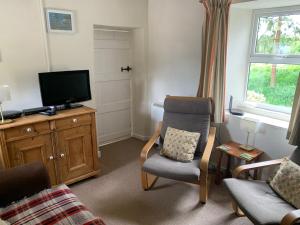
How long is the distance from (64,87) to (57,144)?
667 mm

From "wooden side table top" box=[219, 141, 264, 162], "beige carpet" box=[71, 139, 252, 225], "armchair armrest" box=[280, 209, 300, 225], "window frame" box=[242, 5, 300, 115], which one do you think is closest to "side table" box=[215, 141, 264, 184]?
"wooden side table top" box=[219, 141, 264, 162]

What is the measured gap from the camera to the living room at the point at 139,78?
239cm

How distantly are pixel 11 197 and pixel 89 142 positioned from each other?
1059 millimetres

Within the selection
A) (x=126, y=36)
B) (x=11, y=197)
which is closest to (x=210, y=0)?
(x=126, y=36)

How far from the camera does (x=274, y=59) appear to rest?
8.89ft

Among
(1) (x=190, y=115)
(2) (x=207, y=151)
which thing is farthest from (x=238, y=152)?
(1) (x=190, y=115)

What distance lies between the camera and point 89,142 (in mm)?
2734

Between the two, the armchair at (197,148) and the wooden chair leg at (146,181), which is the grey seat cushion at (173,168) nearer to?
the armchair at (197,148)

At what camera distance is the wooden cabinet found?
86.6 inches

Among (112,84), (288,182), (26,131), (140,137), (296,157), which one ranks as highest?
(112,84)

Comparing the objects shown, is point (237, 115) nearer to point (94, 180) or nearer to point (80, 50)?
point (94, 180)

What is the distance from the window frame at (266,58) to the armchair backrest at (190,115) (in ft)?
2.28

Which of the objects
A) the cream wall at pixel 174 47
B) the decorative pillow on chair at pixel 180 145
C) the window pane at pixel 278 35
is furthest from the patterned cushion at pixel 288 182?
the cream wall at pixel 174 47

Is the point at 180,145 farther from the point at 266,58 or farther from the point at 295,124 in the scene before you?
the point at 266,58
